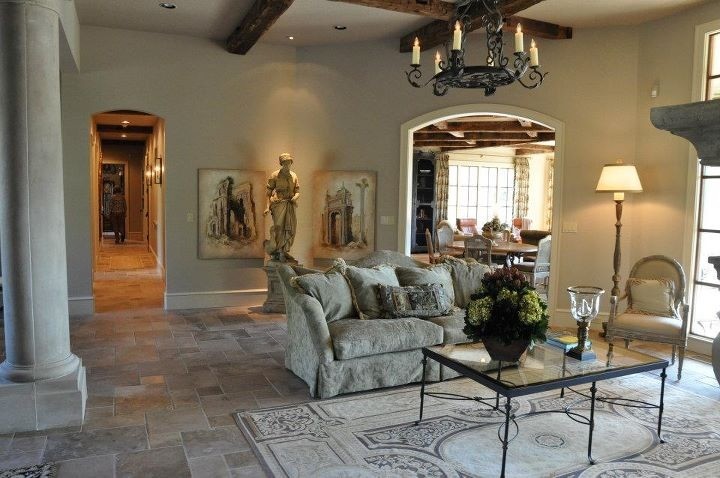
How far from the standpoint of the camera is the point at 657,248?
247 inches

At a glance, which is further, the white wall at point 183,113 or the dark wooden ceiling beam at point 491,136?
the dark wooden ceiling beam at point 491,136

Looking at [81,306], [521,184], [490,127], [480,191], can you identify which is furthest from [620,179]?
[521,184]

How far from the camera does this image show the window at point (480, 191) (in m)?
15.5

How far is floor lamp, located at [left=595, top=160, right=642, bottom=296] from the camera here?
603 cm

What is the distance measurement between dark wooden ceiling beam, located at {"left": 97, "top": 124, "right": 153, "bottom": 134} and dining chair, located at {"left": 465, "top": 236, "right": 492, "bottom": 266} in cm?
710

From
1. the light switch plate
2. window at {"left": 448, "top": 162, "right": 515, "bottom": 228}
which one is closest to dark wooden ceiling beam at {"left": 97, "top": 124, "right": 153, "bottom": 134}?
window at {"left": 448, "top": 162, "right": 515, "bottom": 228}

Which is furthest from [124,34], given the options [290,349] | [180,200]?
[290,349]

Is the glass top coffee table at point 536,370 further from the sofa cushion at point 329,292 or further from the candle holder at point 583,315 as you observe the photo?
the sofa cushion at point 329,292

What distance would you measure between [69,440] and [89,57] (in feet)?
15.9

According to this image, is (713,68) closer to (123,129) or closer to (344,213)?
(344,213)

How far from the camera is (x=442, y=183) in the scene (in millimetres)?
15188

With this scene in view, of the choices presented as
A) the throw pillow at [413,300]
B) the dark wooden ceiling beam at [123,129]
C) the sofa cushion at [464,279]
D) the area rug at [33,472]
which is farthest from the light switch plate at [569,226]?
the dark wooden ceiling beam at [123,129]

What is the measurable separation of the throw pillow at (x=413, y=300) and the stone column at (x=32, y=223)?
2341mm

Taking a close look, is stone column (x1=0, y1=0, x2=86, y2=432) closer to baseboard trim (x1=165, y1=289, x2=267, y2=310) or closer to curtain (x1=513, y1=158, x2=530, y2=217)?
baseboard trim (x1=165, y1=289, x2=267, y2=310)
